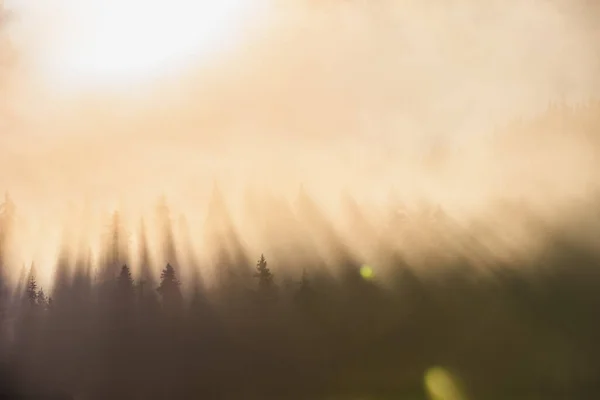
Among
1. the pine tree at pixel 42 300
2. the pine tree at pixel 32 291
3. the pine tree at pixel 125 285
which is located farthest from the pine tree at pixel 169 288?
the pine tree at pixel 32 291

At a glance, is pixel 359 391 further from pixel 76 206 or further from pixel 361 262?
pixel 76 206

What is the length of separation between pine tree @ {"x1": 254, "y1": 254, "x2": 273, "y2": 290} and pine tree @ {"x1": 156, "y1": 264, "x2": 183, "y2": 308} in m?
0.78

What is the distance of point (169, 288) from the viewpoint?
467 centimetres

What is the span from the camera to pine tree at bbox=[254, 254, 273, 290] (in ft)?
14.6

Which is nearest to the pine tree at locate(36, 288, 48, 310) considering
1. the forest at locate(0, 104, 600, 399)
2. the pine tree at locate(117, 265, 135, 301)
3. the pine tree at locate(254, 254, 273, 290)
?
the forest at locate(0, 104, 600, 399)

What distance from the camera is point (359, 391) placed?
401 cm

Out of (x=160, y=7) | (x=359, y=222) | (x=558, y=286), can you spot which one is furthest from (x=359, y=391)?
(x=160, y=7)

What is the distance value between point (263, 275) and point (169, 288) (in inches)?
36.6

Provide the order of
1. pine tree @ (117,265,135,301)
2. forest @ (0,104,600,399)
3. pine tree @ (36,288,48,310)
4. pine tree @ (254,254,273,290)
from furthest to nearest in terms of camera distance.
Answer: pine tree @ (36,288,48,310) < pine tree @ (117,265,135,301) < pine tree @ (254,254,273,290) < forest @ (0,104,600,399)

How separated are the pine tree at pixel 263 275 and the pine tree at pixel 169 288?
2.57 ft

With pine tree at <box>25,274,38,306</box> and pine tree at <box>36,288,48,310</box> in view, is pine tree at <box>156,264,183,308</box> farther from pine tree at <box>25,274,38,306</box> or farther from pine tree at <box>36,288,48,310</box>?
pine tree at <box>25,274,38,306</box>

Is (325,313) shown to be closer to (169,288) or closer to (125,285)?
(169,288)

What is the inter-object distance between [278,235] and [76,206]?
7.18ft

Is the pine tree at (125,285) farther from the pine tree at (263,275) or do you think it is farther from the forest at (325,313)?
the pine tree at (263,275)
